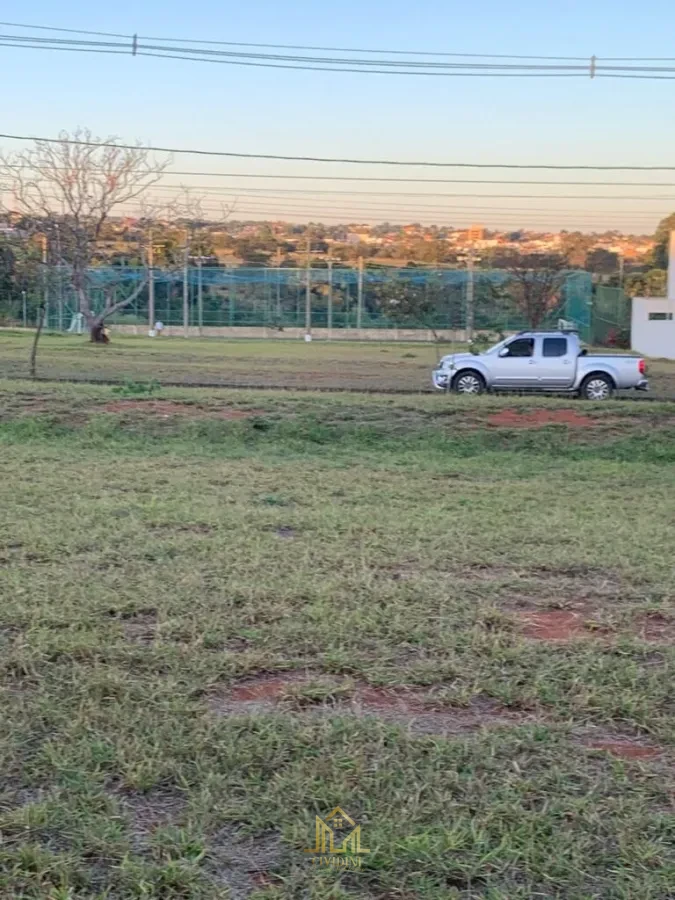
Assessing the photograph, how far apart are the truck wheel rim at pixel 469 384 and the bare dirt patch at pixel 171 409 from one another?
7378 mm

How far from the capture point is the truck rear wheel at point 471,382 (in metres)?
21.4

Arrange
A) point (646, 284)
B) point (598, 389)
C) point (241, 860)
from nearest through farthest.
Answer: point (241, 860), point (598, 389), point (646, 284)

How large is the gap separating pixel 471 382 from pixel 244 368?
9901mm

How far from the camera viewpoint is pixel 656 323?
147 ft

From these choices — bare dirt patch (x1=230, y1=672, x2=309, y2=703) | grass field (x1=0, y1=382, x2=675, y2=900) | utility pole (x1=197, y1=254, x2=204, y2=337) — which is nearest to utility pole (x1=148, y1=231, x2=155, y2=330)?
utility pole (x1=197, y1=254, x2=204, y2=337)

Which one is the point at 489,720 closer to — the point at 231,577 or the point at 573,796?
the point at 573,796

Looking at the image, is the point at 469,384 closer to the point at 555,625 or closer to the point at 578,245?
the point at 555,625

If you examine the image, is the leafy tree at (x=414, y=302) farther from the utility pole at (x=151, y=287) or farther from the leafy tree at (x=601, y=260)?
the leafy tree at (x=601, y=260)

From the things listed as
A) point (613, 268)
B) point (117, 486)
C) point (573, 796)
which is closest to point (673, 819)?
point (573, 796)

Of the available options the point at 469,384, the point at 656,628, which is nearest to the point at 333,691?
the point at 656,628

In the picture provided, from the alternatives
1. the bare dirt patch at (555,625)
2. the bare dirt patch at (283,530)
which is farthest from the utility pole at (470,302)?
the bare dirt patch at (555,625)

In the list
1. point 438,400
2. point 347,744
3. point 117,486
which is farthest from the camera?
point 438,400

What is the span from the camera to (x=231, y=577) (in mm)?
6254

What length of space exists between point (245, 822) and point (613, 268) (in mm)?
81397
